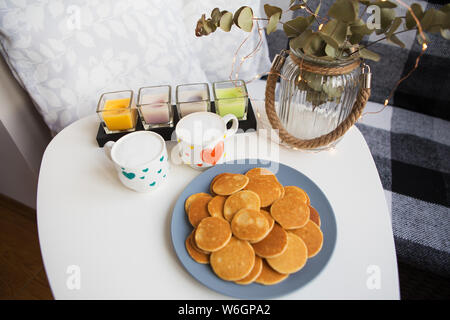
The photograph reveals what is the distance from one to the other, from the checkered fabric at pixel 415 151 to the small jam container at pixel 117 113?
73 cm

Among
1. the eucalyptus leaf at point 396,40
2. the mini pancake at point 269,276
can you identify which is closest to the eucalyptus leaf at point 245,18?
the eucalyptus leaf at point 396,40

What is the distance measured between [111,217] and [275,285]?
0.36 metres

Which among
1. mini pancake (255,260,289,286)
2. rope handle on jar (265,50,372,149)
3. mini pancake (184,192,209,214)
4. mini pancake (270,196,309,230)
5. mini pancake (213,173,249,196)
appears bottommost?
mini pancake (255,260,289,286)

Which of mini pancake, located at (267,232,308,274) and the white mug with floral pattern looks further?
the white mug with floral pattern

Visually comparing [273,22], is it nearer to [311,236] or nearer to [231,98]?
[231,98]

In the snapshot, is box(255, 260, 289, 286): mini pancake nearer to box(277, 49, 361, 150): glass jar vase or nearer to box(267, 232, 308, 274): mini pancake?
box(267, 232, 308, 274): mini pancake

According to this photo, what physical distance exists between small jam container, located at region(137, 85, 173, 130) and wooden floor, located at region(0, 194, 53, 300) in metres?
0.83

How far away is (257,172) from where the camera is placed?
2.14ft

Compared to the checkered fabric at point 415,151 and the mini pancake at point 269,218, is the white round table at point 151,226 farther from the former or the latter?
the checkered fabric at point 415,151

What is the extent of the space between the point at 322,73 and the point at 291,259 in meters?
0.37

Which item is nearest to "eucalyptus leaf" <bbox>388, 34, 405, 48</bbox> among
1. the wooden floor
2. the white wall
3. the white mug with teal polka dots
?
the white mug with teal polka dots

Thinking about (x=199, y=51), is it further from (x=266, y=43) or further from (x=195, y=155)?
(x=195, y=155)

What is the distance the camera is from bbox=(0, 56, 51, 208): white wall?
810 mm
